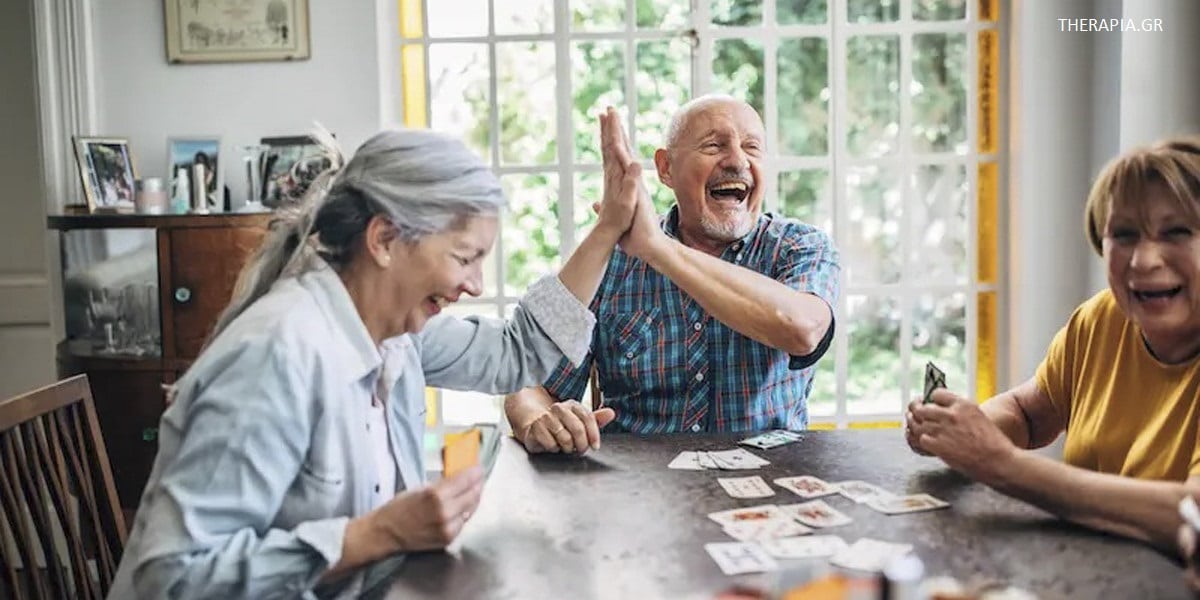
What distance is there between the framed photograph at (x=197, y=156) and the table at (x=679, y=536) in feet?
7.46

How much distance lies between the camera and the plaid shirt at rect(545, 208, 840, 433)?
2529 mm

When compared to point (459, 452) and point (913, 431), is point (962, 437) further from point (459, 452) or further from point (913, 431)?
point (459, 452)

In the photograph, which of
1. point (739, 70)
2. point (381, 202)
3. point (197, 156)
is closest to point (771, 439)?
point (381, 202)

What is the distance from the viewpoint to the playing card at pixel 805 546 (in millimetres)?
1472

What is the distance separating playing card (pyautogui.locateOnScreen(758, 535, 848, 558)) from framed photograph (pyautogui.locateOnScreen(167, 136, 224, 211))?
2.88 metres

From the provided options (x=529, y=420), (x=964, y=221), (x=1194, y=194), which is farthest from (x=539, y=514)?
(x=964, y=221)

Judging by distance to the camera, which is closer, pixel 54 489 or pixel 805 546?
pixel 805 546

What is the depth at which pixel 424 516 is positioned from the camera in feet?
4.84

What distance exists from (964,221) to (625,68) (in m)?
1.32

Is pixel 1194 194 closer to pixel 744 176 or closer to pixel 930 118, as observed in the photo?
pixel 744 176

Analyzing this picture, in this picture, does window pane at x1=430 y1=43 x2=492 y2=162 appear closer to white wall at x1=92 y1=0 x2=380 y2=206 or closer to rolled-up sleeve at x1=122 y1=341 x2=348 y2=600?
white wall at x1=92 y1=0 x2=380 y2=206

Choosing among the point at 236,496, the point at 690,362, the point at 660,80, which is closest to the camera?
the point at 236,496

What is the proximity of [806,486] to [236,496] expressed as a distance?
2.86 feet

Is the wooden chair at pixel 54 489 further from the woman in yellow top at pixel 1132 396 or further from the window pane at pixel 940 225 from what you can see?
the window pane at pixel 940 225
